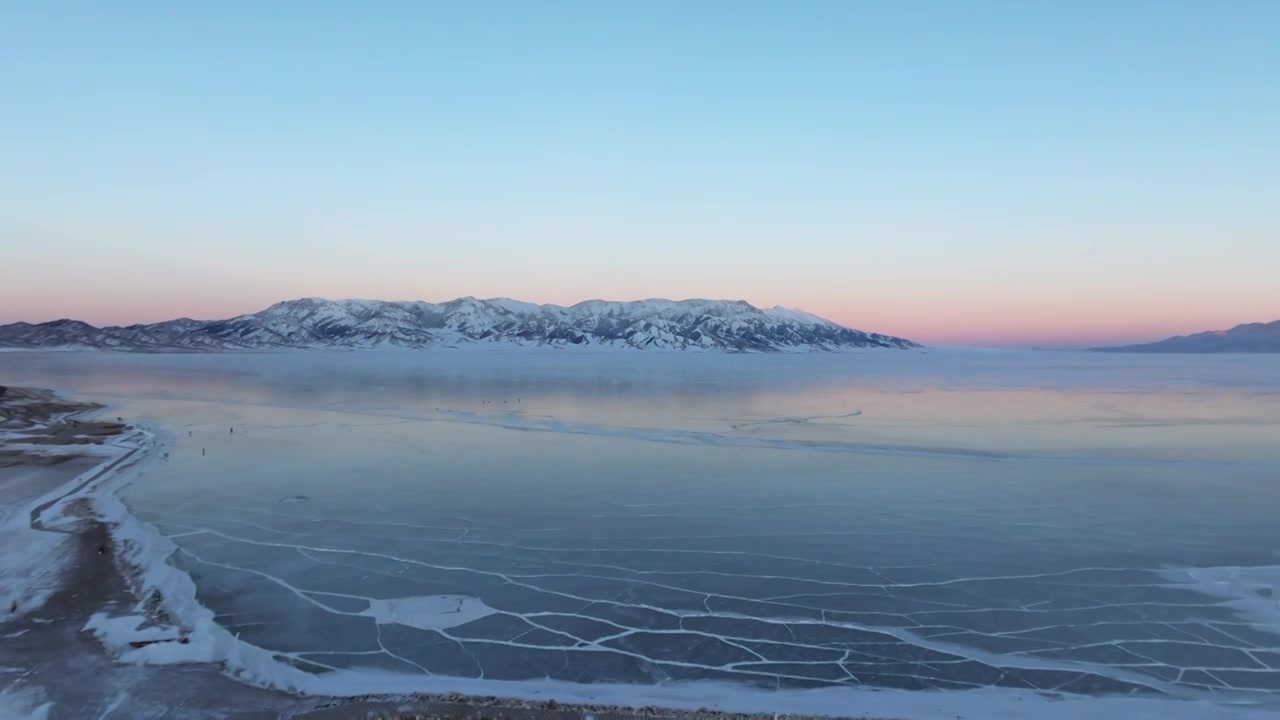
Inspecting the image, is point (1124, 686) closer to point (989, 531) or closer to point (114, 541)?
point (989, 531)

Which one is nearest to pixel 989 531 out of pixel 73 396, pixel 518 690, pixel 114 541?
pixel 518 690

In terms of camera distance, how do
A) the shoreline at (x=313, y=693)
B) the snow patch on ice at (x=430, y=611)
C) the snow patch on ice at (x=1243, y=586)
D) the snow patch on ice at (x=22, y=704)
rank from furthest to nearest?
1. the snow patch on ice at (x=1243, y=586)
2. the snow patch on ice at (x=430, y=611)
3. the shoreline at (x=313, y=693)
4. the snow patch on ice at (x=22, y=704)

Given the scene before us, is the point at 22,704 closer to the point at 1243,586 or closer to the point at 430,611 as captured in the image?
the point at 430,611

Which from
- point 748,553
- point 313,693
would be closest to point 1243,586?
point 748,553

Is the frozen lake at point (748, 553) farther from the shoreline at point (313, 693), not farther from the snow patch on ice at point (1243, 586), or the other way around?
the shoreline at point (313, 693)

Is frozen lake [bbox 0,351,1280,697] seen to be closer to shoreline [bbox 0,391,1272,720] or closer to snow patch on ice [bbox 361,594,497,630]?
snow patch on ice [bbox 361,594,497,630]

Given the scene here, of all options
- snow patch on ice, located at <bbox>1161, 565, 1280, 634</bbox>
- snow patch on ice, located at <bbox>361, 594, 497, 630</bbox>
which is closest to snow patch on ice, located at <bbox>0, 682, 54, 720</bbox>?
snow patch on ice, located at <bbox>361, 594, 497, 630</bbox>

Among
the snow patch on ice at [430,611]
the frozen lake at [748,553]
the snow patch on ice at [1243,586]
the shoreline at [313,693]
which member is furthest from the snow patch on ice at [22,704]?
the snow patch on ice at [1243,586]

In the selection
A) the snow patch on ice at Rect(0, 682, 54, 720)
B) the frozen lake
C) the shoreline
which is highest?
the frozen lake
